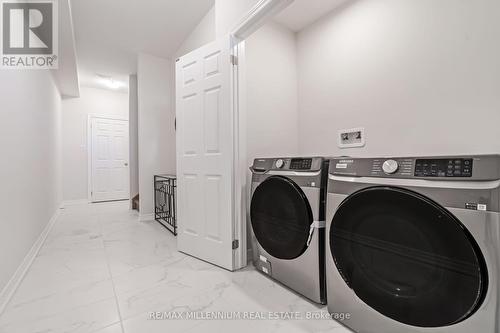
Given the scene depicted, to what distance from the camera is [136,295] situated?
148 cm

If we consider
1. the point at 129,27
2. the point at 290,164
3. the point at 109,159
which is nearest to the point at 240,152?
the point at 290,164

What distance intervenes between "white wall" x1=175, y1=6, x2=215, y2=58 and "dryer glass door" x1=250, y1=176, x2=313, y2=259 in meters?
2.01

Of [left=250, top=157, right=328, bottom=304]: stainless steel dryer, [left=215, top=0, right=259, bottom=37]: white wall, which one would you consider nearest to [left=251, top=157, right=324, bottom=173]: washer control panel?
[left=250, top=157, right=328, bottom=304]: stainless steel dryer

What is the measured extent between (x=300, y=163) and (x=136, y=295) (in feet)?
4.41

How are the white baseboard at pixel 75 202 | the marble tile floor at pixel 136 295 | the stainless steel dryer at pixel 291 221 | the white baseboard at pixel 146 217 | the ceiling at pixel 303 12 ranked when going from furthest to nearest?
the white baseboard at pixel 75 202 → the white baseboard at pixel 146 217 → the ceiling at pixel 303 12 → the stainless steel dryer at pixel 291 221 → the marble tile floor at pixel 136 295

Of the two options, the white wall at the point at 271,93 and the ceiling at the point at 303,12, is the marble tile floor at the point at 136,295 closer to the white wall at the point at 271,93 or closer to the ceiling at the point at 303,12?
the white wall at the point at 271,93

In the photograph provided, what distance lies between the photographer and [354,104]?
2168 mm

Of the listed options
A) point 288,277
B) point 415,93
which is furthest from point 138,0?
point 288,277

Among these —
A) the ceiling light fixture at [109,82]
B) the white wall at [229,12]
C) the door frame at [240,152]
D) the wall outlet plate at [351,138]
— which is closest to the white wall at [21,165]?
the door frame at [240,152]

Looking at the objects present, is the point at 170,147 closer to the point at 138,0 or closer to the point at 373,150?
the point at 138,0

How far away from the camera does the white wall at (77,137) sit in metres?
4.96

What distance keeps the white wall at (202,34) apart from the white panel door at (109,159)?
10.3 feet

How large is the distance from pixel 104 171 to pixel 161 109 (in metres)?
2.70

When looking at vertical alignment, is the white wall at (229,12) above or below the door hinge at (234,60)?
above
